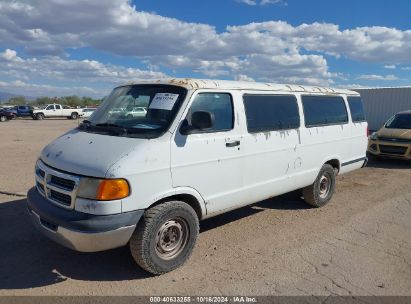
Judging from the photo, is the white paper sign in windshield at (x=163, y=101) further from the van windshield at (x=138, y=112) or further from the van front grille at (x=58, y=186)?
the van front grille at (x=58, y=186)

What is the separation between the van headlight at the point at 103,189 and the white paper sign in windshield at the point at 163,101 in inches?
43.4

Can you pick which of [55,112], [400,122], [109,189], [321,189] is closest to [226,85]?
[109,189]

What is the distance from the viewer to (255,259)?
4.61 metres

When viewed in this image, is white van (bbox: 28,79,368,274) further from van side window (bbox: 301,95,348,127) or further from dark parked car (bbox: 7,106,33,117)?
dark parked car (bbox: 7,106,33,117)

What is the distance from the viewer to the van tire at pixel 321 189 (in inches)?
260

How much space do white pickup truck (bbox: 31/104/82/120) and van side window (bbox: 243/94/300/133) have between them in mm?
40791

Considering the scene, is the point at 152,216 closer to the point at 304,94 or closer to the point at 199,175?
the point at 199,175

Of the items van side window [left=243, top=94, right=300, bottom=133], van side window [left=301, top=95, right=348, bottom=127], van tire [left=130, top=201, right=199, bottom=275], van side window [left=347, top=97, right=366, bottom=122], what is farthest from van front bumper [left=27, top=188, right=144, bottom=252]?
van side window [left=347, top=97, right=366, bottom=122]

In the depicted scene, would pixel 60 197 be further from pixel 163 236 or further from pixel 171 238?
pixel 171 238

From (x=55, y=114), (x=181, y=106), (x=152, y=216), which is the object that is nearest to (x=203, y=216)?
(x=152, y=216)

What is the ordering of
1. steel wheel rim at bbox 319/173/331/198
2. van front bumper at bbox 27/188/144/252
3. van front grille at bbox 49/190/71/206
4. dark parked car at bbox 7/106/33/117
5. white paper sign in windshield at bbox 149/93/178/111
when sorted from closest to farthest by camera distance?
van front bumper at bbox 27/188/144/252 → van front grille at bbox 49/190/71/206 → white paper sign in windshield at bbox 149/93/178/111 → steel wheel rim at bbox 319/173/331/198 → dark parked car at bbox 7/106/33/117

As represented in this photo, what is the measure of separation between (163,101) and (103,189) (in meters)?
1.34

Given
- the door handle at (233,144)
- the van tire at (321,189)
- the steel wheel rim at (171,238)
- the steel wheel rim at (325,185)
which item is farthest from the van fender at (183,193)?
the steel wheel rim at (325,185)

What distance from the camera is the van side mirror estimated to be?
4262mm
